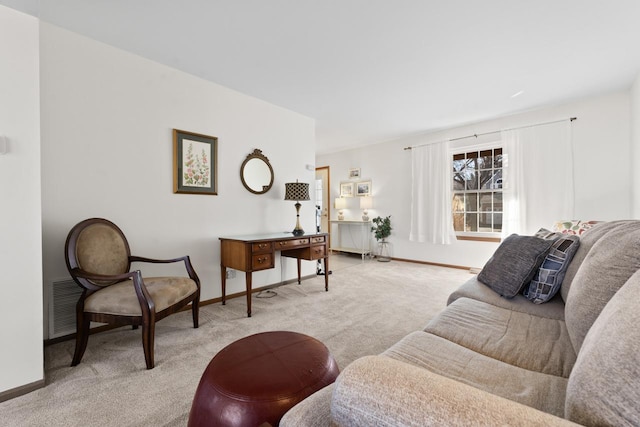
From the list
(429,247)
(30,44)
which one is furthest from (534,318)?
(429,247)

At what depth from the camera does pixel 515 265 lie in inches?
72.6

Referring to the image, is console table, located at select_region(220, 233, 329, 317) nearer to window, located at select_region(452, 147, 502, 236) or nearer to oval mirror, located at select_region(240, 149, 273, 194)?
oval mirror, located at select_region(240, 149, 273, 194)

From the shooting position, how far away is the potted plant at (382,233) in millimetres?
5656

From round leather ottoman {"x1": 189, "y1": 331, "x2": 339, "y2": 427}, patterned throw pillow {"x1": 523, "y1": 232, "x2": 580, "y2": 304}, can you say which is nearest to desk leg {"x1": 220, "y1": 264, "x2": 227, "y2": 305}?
round leather ottoman {"x1": 189, "y1": 331, "x2": 339, "y2": 427}

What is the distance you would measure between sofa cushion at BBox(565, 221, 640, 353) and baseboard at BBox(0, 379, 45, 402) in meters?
2.65

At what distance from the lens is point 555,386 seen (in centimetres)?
91

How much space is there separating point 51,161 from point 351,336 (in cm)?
267

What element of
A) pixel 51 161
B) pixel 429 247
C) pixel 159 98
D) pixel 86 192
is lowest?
pixel 429 247

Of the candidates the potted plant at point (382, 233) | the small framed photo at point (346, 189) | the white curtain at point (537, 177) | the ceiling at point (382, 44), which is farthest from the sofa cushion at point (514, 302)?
the small framed photo at point (346, 189)

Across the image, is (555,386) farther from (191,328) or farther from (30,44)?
(30,44)

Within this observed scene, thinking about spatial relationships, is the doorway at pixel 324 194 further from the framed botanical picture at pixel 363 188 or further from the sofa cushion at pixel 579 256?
the sofa cushion at pixel 579 256

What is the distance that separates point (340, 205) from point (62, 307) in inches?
197

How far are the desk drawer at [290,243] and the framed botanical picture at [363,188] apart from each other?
3.08 m

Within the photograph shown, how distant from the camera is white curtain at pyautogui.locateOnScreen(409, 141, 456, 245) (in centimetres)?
483
